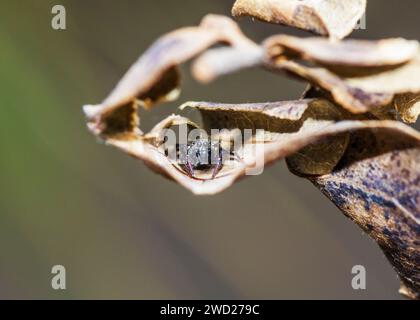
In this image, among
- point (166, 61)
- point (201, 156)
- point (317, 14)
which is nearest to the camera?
point (166, 61)

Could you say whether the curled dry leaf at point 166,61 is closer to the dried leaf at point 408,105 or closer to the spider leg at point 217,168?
the spider leg at point 217,168

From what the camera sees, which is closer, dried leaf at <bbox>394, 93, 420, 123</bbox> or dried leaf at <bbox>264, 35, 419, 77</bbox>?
dried leaf at <bbox>264, 35, 419, 77</bbox>

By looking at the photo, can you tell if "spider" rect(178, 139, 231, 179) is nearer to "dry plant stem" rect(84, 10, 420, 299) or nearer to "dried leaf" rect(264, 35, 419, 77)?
"dry plant stem" rect(84, 10, 420, 299)

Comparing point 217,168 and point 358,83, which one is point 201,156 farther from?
point 358,83

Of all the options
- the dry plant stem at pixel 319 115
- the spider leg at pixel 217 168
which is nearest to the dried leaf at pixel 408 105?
the dry plant stem at pixel 319 115

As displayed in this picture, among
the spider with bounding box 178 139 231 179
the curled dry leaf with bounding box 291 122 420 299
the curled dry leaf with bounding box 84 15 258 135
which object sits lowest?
the curled dry leaf with bounding box 291 122 420 299

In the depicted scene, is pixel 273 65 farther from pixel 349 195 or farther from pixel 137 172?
pixel 137 172

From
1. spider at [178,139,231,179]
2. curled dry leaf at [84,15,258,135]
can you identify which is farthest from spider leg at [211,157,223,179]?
curled dry leaf at [84,15,258,135]

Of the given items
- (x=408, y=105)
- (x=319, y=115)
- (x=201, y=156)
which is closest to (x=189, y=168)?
(x=201, y=156)
